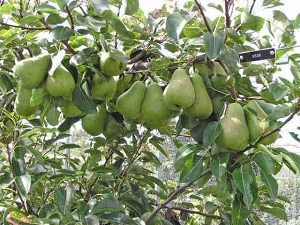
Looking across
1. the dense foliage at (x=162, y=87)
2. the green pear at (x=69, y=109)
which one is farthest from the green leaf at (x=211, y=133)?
the green pear at (x=69, y=109)

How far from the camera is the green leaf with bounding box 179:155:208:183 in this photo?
913 millimetres

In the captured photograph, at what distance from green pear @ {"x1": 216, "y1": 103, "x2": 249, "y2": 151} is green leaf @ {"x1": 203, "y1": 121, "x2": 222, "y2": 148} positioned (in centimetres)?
1

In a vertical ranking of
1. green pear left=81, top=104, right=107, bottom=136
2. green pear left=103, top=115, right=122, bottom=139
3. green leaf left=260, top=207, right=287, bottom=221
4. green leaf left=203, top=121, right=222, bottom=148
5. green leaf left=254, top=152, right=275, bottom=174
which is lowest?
green leaf left=260, top=207, right=287, bottom=221

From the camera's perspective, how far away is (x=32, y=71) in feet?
2.89

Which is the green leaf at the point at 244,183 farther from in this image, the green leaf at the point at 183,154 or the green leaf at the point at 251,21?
the green leaf at the point at 251,21

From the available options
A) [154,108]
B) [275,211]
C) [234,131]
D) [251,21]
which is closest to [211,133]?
[234,131]

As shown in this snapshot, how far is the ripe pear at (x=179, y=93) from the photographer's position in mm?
892

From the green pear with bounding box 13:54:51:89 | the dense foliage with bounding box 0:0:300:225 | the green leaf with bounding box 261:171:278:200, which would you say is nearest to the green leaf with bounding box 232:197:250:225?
the dense foliage with bounding box 0:0:300:225

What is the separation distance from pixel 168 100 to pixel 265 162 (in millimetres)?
243

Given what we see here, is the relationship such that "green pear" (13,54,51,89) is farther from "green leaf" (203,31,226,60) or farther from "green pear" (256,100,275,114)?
"green pear" (256,100,275,114)

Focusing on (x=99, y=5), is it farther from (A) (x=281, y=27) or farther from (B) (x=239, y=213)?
(B) (x=239, y=213)

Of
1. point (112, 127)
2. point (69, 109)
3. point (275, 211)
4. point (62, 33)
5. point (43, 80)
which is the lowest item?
point (275, 211)

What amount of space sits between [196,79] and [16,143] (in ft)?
1.62

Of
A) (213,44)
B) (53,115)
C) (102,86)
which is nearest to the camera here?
(213,44)
